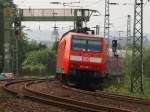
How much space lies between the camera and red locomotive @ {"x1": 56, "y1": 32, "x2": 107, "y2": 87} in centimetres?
2891

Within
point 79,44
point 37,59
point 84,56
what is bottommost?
point 37,59

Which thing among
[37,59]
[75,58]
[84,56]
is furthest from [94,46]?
[37,59]

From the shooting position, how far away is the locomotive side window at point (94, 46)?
2917 cm

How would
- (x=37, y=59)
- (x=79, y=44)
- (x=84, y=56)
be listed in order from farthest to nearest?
(x=37, y=59) → (x=79, y=44) → (x=84, y=56)

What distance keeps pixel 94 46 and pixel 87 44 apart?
0.39 m

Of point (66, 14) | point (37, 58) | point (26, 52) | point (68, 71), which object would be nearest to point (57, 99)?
point (68, 71)

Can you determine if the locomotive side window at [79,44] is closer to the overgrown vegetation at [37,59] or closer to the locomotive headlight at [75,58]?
the locomotive headlight at [75,58]

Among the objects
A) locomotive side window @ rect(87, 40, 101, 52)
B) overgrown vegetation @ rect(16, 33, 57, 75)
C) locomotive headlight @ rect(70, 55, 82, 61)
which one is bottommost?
overgrown vegetation @ rect(16, 33, 57, 75)

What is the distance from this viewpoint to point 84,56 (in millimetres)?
29000

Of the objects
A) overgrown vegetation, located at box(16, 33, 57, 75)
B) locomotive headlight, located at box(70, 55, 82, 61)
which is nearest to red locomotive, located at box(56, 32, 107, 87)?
locomotive headlight, located at box(70, 55, 82, 61)

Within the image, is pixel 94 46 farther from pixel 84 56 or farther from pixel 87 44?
pixel 84 56

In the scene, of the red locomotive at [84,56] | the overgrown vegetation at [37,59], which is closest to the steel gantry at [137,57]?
the red locomotive at [84,56]

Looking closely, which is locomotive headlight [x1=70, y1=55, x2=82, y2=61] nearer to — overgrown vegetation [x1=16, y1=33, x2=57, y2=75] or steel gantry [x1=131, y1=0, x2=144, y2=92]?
steel gantry [x1=131, y1=0, x2=144, y2=92]

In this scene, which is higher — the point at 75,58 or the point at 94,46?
the point at 94,46
